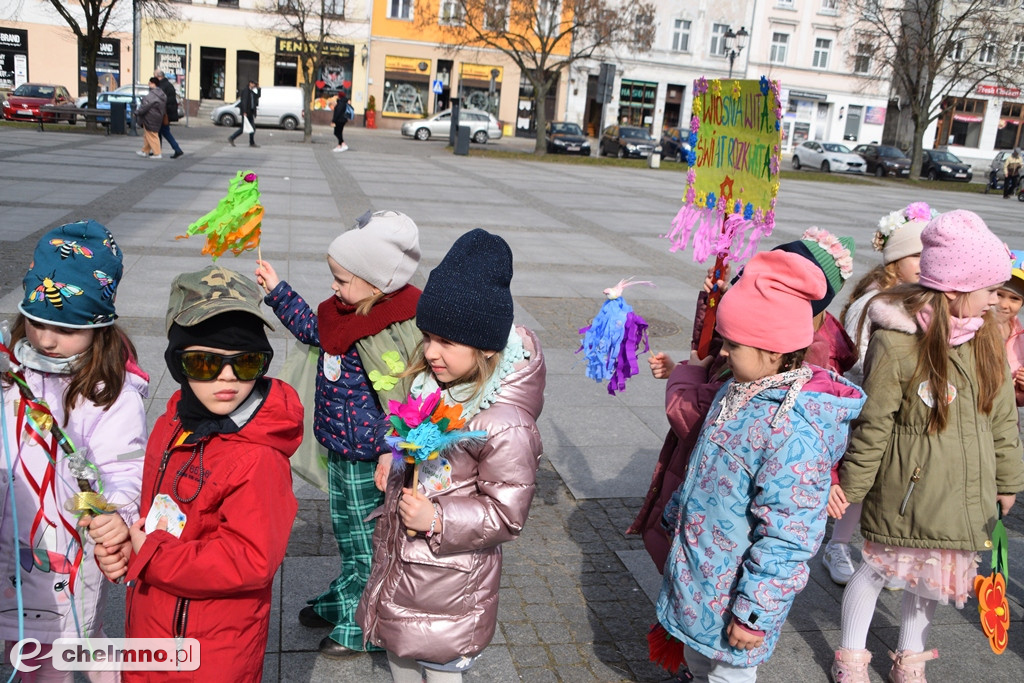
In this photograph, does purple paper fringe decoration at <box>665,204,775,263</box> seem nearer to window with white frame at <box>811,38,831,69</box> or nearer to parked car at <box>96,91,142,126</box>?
parked car at <box>96,91,142,126</box>

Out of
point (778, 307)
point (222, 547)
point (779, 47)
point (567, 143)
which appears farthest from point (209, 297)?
point (779, 47)

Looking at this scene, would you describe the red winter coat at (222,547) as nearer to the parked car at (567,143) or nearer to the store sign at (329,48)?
the parked car at (567,143)

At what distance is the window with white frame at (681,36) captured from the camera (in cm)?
4806

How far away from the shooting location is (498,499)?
7.65 feet

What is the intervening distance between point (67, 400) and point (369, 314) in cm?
98

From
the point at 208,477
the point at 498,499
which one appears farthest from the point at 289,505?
the point at 498,499

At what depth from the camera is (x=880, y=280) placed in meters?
3.87

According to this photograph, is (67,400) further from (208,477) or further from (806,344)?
(806,344)

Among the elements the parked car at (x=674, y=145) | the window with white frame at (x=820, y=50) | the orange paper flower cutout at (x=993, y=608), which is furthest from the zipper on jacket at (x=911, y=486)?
the window with white frame at (x=820, y=50)

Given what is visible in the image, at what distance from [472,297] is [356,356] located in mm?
798

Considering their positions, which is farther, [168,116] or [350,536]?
[168,116]

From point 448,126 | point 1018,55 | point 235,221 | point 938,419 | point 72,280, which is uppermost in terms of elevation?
point 1018,55

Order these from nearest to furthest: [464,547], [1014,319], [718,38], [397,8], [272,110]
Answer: [464,547] < [1014,319] < [272,110] < [397,8] < [718,38]

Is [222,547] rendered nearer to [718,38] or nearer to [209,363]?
[209,363]
